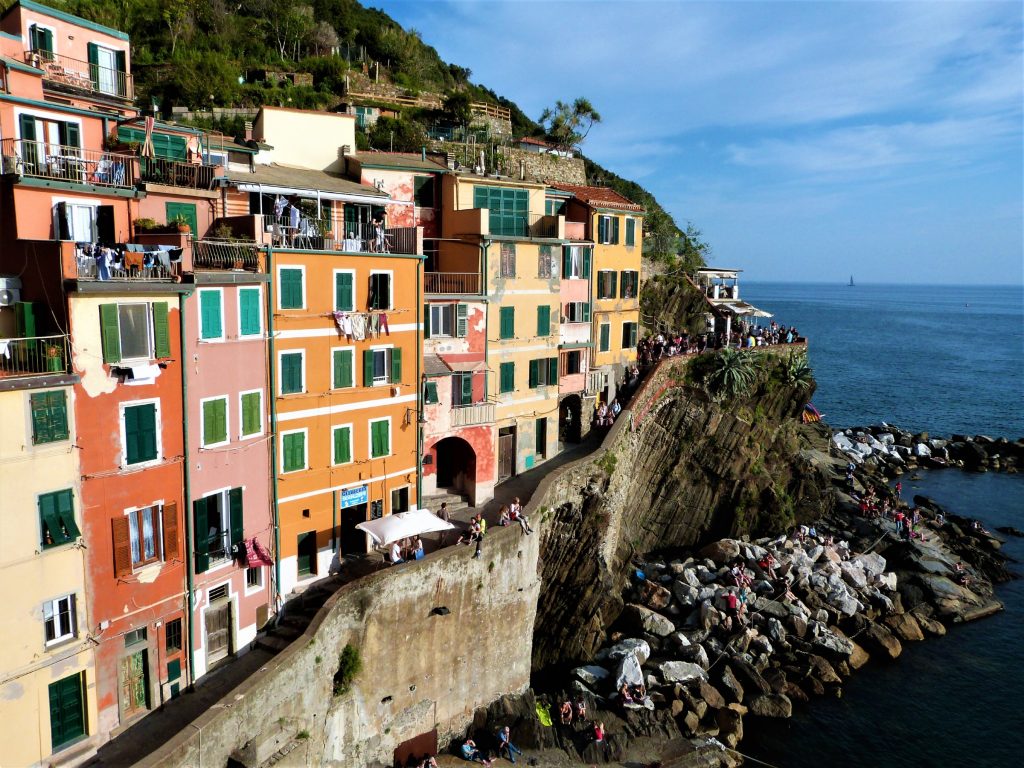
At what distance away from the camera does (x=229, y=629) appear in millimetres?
26219

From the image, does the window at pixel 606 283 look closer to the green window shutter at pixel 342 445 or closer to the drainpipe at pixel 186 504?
the green window shutter at pixel 342 445

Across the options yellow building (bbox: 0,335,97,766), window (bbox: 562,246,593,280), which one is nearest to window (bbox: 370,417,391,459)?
yellow building (bbox: 0,335,97,766)

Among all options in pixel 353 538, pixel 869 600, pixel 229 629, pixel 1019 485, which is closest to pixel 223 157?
pixel 353 538

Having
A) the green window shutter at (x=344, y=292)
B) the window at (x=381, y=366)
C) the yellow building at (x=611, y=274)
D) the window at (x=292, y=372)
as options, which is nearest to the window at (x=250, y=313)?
the window at (x=292, y=372)

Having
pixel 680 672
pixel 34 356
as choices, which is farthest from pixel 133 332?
pixel 680 672

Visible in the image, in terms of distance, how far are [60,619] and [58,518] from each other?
116 inches

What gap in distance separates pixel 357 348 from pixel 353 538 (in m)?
8.02

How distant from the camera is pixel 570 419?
4634cm

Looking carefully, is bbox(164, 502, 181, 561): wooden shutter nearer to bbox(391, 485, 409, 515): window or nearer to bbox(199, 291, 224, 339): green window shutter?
bbox(199, 291, 224, 339): green window shutter

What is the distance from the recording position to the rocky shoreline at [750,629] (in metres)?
32.2

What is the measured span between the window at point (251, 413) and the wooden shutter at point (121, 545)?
510 centimetres

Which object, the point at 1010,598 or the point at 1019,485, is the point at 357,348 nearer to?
the point at 1010,598

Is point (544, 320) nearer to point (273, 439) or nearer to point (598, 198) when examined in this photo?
point (598, 198)

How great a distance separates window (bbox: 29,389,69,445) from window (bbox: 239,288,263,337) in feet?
21.5
